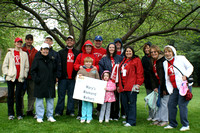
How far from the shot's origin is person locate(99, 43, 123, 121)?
6305 mm

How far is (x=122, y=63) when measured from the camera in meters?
5.97

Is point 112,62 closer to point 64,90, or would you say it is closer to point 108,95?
point 108,95

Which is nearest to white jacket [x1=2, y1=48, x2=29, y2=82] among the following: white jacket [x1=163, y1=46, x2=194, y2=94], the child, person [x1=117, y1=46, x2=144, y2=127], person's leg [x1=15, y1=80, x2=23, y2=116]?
person's leg [x1=15, y1=80, x2=23, y2=116]

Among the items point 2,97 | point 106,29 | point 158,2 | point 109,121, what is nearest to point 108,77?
point 109,121

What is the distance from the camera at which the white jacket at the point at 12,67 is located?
595cm

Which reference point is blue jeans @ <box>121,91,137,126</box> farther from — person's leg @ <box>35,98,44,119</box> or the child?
person's leg @ <box>35,98,44,119</box>

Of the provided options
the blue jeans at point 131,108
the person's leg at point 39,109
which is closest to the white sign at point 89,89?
the blue jeans at point 131,108

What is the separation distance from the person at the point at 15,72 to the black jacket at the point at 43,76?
A: 17.7 inches

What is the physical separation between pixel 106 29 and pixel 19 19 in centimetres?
460

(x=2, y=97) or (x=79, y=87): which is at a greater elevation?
(x=79, y=87)

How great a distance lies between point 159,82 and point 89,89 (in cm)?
201

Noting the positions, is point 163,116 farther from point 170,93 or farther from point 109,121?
point 109,121

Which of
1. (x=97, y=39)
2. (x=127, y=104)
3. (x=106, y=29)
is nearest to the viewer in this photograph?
(x=127, y=104)

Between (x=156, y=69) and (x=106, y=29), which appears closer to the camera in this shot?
(x=156, y=69)
